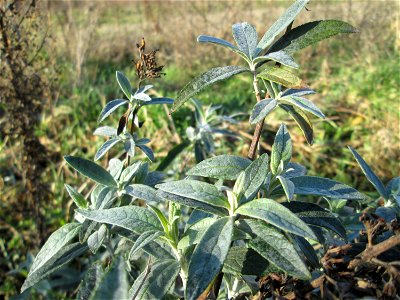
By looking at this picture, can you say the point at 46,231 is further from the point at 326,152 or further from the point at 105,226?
the point at 326,152

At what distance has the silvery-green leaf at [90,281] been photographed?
2.86 feet

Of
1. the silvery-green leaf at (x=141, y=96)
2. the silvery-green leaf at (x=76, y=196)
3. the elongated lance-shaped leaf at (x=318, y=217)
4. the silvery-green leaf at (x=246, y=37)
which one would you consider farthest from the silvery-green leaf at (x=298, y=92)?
the silvery-green leaf at (x=76, y=196)

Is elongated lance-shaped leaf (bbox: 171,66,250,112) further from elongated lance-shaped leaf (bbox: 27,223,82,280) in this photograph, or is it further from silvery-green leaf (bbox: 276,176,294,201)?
elongated lance-shaped leaf (bbox: 27,223,82,280)

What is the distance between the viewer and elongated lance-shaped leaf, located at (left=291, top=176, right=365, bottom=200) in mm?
837

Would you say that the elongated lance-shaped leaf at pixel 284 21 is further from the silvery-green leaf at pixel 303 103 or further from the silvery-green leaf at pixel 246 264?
the silvery-green leaf at pixel 246 264

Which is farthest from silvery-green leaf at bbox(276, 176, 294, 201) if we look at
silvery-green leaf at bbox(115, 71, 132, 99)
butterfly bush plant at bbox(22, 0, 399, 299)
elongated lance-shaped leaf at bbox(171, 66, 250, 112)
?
silvery-green leaf at bbox(115, 71, 132, 99)

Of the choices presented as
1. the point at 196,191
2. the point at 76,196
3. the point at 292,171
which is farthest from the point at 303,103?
the point at 76,196

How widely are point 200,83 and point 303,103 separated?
0.65 feet

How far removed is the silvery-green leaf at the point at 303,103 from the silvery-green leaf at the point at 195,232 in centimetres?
26

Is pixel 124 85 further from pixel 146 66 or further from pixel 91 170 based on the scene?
pixel 91 170

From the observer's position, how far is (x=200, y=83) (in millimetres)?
867

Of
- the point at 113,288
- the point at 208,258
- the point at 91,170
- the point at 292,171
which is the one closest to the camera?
the point at 113,288

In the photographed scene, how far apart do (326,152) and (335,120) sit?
0.51 meters

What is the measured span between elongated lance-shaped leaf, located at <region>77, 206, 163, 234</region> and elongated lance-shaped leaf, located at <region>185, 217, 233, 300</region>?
16cm
